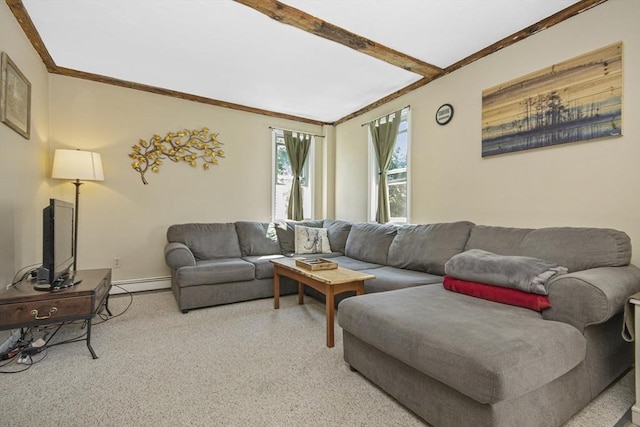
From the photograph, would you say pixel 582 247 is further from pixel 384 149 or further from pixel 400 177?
pixel 384 149

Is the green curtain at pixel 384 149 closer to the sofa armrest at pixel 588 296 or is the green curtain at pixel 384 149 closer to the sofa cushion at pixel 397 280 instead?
the sofa cushion at pixel 397 280

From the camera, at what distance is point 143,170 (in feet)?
12.5

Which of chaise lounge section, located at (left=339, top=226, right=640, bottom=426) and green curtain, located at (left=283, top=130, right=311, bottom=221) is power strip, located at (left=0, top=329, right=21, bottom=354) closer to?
chaise lounge section, located at (left=339, top=226, right=640, bottom=426)

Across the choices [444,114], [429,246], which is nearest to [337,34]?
[444,114]

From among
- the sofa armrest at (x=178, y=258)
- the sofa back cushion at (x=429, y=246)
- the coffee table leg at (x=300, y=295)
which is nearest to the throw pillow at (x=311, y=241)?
the coffee table leg at (x=300, y=295)

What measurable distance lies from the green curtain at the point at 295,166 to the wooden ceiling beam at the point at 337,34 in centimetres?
204

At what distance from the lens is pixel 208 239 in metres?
3.79

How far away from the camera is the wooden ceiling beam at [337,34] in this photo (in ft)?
7.47

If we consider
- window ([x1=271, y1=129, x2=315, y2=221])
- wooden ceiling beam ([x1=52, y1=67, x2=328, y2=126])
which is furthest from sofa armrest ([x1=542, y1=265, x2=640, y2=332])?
wooden ceiling beam ([x1=52, y1=67, x2=328, y2=126])

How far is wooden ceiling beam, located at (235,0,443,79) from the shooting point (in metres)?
2.28

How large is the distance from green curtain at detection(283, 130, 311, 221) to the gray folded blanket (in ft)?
9.63

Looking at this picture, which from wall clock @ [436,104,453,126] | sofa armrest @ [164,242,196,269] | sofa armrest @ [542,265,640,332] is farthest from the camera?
wall clock @ [436,104,453,126]

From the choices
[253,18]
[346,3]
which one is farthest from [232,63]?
[346,3]

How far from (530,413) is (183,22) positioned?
3.28 metres
